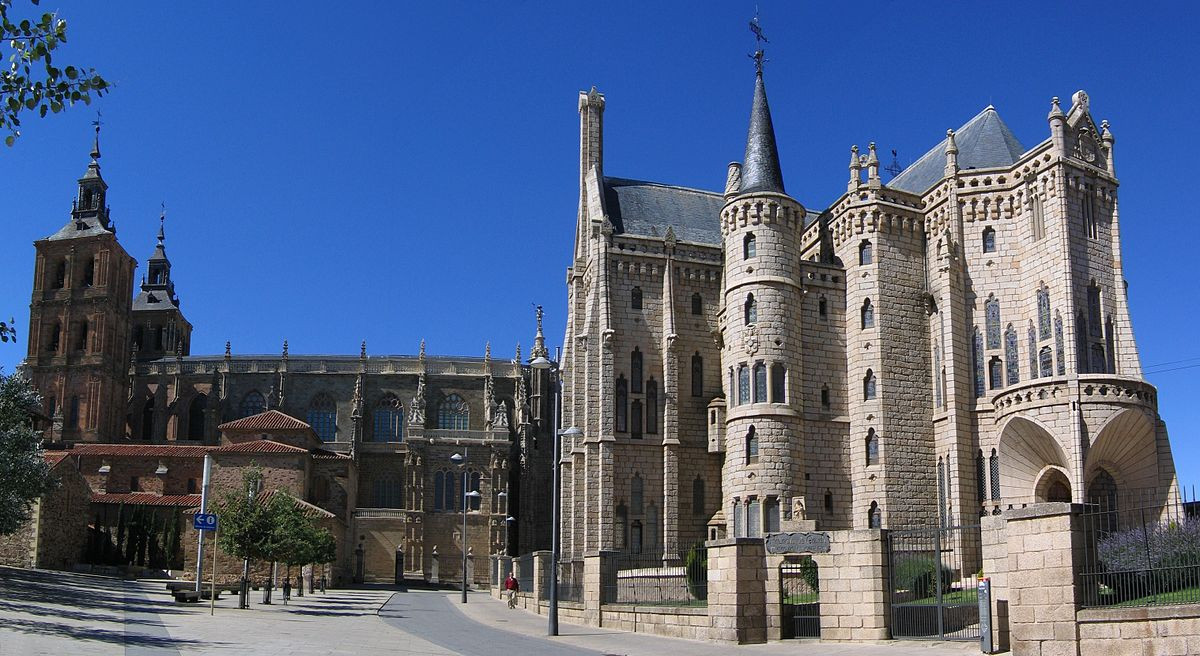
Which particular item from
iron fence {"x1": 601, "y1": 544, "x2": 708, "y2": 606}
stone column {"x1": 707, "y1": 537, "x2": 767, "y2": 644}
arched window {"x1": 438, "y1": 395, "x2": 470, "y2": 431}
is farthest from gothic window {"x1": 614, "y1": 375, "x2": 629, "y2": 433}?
arched window {"x1": 438, "y1": 395, "x2": 470, "y2": 431}

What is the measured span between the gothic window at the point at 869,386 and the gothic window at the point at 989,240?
6.27 meters

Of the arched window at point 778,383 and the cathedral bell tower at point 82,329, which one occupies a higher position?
the cathedral bell tower at point 82,329

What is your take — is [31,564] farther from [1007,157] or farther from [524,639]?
[1007,157]

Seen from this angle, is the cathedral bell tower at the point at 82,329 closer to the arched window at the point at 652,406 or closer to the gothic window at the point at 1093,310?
the arched window at the point at 652,406

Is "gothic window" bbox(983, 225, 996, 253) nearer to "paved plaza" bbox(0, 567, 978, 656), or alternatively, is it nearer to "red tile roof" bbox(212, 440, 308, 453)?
"paved plaza" bbox(0, 567, 978, 656)

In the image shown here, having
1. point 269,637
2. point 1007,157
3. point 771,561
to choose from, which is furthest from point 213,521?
point 1007,157

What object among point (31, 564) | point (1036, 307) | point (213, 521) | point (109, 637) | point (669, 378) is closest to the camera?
point (109, 637)

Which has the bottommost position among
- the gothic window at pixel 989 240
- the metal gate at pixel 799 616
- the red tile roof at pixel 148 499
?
the metal gate at pixel 799 616

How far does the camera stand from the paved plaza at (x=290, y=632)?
1962 centimetres

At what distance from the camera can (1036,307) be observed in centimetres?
3878

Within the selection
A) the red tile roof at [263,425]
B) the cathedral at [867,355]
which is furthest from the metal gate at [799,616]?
the red tile roof at [263,425]

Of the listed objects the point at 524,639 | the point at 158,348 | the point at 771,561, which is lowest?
the point at 524,639

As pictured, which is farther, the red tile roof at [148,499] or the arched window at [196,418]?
the arched window at [196,418]

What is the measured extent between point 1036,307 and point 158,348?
7075 cm
